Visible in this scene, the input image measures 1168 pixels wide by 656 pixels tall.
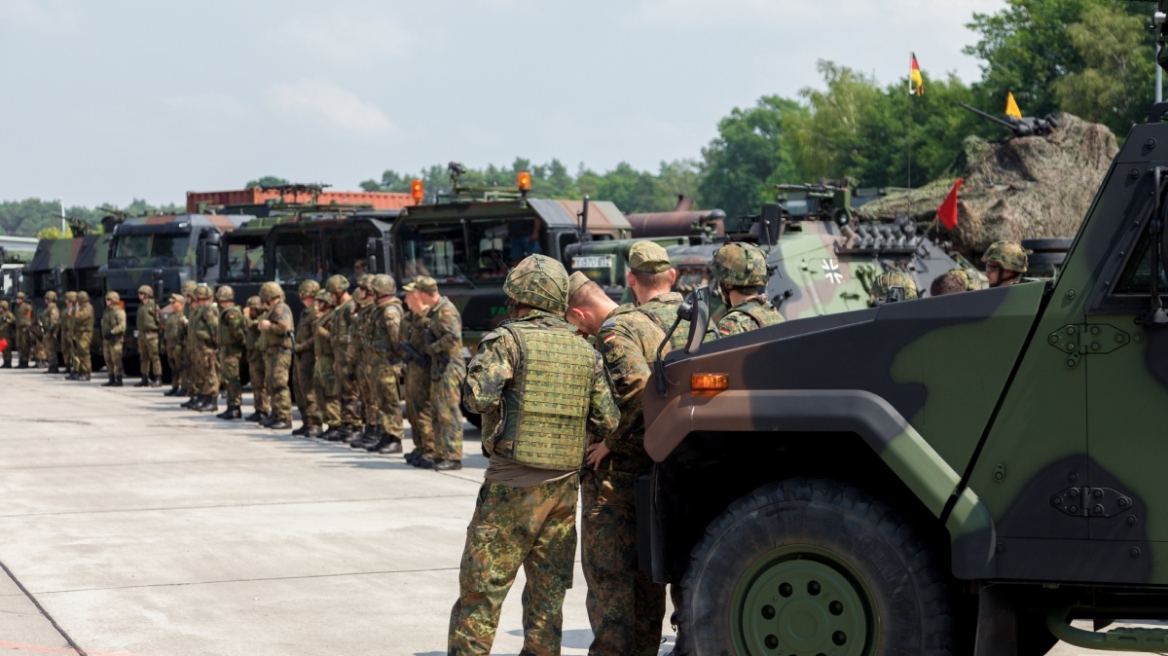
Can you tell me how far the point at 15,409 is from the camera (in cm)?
1883

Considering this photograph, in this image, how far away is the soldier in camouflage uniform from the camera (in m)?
20.5

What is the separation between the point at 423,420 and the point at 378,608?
5.78 metres

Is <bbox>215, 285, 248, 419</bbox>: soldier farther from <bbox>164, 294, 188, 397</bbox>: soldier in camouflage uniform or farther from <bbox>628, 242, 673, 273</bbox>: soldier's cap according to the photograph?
<bbox>628, 242, 673, 273</bbox>: soldier's cap

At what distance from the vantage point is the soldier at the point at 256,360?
16.7 metres

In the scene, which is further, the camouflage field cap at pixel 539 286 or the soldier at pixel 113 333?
the soldier at pixel 113 333

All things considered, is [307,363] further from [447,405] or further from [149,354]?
[149,354]

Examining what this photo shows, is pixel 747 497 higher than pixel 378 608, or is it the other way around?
pixel 747 497

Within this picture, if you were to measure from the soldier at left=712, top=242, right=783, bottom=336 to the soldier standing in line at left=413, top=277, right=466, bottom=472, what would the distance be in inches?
231

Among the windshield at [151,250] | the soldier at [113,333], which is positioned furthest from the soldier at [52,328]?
the soldier at [113,333]

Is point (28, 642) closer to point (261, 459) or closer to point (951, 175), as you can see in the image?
point (261, 459)

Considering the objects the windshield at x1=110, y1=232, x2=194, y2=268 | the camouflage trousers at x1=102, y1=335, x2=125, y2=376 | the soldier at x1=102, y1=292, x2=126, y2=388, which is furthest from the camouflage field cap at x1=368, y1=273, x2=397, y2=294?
the windshield at x1=110, y1=232, x2=194, y2=268

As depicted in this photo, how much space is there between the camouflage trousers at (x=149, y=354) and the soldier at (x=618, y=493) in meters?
18.2

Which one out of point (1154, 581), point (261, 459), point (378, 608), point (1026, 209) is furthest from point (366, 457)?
point (1154, 581)

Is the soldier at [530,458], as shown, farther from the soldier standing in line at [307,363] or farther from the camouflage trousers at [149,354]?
the camouflage trousers at [149,354]
